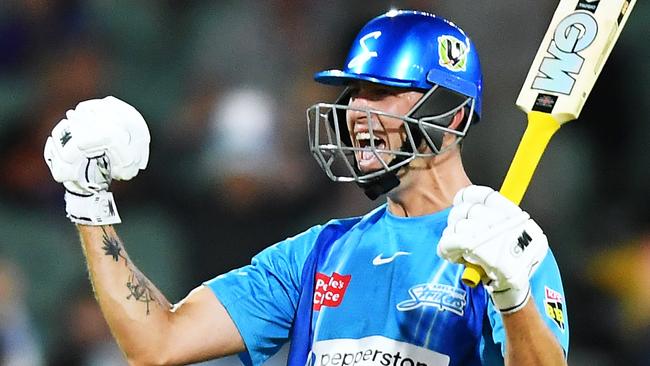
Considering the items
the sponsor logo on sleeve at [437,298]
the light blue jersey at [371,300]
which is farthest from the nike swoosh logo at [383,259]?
the sponsor logo on sleeve at [437,298]

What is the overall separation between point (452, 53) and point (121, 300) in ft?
3.17

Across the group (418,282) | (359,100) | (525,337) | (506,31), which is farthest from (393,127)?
(506,31)

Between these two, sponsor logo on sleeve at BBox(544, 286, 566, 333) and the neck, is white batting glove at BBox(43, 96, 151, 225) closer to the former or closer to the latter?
the neck

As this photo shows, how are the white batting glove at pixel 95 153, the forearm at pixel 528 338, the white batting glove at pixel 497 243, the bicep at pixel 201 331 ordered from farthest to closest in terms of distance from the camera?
the bicep at pixel 201 331
the white batting glove at pixel 95 153
the forearm at pixel 528 338
the white batting glove at pixel 497 243

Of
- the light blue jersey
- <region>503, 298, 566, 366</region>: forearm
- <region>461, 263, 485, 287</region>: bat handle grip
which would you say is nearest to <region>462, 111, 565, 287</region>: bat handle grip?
<region>461, 263, 485, 287</region>: bat handle grip

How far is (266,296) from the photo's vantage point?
2.76m

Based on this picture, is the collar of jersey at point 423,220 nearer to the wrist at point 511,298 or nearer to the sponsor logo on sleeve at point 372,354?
the sponsor logo on sleeve at point 372,354

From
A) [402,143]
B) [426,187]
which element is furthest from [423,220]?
[402,143]

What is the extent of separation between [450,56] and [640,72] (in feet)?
6.21

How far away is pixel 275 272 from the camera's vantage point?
2.79 meters

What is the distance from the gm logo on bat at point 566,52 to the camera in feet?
7.64

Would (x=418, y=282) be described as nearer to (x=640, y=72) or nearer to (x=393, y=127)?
(x=393, y=127)

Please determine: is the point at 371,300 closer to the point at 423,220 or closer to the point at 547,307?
the point at 423,220

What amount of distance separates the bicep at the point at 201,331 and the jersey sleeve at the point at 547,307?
687 mm
